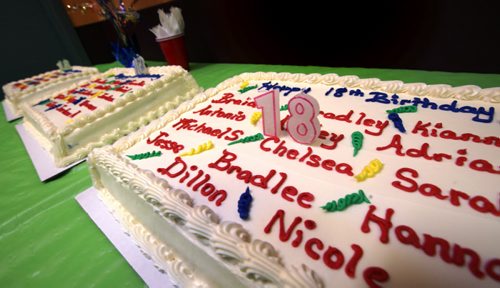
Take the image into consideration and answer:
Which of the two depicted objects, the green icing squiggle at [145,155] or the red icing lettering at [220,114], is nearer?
the green icing squiggle at [145,155]

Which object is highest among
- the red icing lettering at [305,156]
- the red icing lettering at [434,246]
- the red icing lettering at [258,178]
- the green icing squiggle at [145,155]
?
the red icing lettering at [434,246]

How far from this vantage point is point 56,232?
1.65 metres

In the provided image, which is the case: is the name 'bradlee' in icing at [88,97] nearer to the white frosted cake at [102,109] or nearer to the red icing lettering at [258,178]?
the white frosted cake at [102,109]

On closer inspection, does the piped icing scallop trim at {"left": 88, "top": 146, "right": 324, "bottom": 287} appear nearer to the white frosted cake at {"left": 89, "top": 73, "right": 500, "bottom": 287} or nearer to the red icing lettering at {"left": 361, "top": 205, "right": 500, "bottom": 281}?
the white frosted cake at {"left": 89, "top": 73, "right": 500, "bottom": 287}

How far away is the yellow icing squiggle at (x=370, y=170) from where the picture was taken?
1093 mm

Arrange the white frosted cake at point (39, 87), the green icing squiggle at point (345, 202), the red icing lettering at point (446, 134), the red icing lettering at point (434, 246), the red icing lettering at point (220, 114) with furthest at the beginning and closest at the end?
the white frosted cake at point (39, 87) < the red icing lettering at point (220, 114) < the red icing lettering at point (446, 134) < the green icing squiggle at point (345, 202) < the red icing lettering at point (434, 246)

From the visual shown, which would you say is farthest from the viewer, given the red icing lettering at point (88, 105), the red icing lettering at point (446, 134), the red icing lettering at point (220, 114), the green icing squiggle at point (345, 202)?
the red icing lettering at point (88, 105)

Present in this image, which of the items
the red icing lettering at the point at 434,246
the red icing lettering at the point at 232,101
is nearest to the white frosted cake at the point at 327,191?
the red icing lettering at the point at 434,246

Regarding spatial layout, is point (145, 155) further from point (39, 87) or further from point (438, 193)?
point (39, 87)

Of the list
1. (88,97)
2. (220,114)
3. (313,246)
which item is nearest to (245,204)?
(313,246)

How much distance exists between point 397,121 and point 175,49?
337cm

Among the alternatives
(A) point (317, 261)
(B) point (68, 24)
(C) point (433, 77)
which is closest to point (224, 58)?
(C) point (433, 77)

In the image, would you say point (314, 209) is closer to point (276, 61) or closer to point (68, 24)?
point (276, 61)

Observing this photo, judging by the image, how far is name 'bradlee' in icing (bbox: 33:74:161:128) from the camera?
2697 mm
